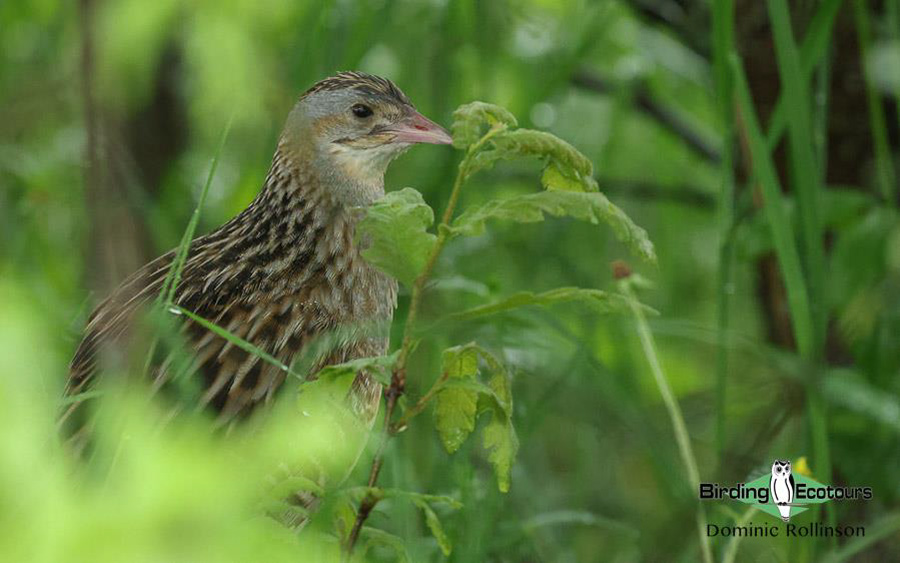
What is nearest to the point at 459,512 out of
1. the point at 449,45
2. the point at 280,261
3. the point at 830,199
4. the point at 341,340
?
the point at 341,340

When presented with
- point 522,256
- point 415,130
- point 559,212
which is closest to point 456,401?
point 559,212

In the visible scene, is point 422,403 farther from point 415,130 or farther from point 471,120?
point 415,130

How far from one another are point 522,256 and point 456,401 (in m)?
1.80

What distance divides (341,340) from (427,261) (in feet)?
1.78

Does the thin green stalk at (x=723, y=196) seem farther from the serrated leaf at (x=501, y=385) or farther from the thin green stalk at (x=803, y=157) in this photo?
the serrated leaf at (x=501, y=385)

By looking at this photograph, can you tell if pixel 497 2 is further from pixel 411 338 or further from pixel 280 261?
pixel 411 338

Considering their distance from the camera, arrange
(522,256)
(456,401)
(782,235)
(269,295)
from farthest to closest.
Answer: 1. (522,256)
2. (782,235)
3. (269,295)
4. (456,401)

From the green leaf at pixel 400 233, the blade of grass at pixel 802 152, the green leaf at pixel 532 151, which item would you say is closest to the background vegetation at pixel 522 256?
the blade of grass at pixel 802 152

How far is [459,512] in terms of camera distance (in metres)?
2.03

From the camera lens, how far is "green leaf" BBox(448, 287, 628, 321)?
130cm

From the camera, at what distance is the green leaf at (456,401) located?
1.38 meters

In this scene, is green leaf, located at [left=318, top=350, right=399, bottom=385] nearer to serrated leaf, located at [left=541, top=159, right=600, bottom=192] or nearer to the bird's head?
serrated leaf, located at [left=541, top=159, right=600, bottom=192]

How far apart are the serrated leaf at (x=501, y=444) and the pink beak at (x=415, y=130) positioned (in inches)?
33.4

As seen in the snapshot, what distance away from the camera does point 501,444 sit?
1.37 metres
